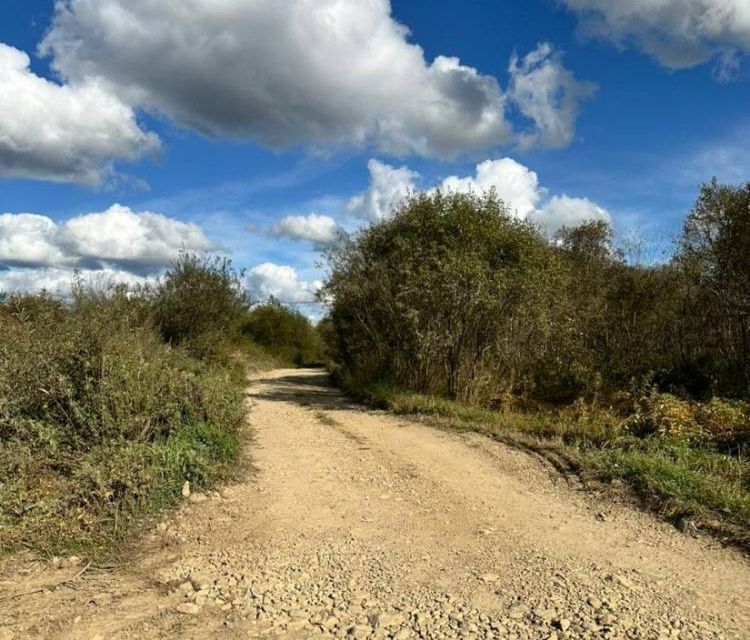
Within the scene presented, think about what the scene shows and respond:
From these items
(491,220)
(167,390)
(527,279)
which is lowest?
(167,390)

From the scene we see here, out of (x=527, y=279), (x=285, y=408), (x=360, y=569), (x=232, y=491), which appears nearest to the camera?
(x=360, y=569)

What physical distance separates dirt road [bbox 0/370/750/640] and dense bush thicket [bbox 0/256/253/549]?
1.41ft

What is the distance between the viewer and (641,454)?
24.9ft

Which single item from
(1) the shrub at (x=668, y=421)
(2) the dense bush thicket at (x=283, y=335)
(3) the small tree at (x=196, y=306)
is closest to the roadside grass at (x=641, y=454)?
(1) the shrub at (x=668, y=421)

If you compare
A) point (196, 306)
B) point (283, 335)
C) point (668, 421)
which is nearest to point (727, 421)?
point (668, 421)

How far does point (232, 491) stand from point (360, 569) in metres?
2.45

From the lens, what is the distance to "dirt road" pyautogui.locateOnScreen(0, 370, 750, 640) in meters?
4.12

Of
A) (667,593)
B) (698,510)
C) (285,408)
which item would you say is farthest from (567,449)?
(285,408)

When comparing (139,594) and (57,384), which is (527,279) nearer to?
(57,384)

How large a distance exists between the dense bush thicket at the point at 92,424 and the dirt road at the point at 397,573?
430mm

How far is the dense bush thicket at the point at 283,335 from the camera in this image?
4159 cm

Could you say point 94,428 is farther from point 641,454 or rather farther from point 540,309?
point 540,309

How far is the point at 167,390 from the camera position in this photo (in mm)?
7973

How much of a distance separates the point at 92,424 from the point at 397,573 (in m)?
4.08
